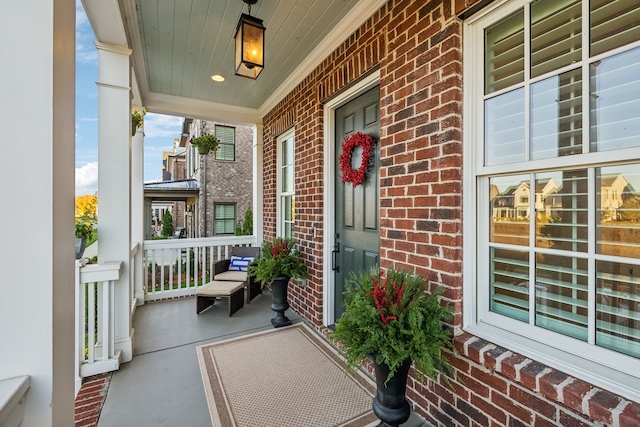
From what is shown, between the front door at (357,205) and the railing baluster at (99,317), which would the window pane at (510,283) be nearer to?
the front door at (357,205)

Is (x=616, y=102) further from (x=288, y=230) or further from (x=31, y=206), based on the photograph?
(x=288, y=230)

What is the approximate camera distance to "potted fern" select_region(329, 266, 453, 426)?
1.40 m

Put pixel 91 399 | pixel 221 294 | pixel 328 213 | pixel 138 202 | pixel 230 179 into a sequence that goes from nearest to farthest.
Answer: pixel 91 399 → pixel 328 213 → pixel 221 294 → pixel 138 202 → pixel 230 179

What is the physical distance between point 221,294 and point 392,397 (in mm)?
2496

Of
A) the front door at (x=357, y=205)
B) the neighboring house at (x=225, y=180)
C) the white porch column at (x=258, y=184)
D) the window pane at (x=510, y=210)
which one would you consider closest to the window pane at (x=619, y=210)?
the window pane at (x=510, y=210)

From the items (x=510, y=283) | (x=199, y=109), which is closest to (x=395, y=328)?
(x=510, y=283)

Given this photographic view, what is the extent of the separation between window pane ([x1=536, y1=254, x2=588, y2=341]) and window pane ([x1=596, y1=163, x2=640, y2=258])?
0.41 ft

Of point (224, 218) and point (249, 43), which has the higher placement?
point (249, 43)

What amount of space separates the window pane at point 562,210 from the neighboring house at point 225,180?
30.0 feet

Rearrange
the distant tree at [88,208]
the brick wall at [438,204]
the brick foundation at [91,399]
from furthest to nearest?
the distant tree at [88,208] < the brick foundation at [91,399] < the brick wall at [438,204]

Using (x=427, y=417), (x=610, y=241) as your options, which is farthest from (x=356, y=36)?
(x=427, y=417)

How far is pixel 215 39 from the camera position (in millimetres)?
2811

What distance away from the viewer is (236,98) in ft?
14.0

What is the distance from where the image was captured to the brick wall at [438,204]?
1231 millimetres
